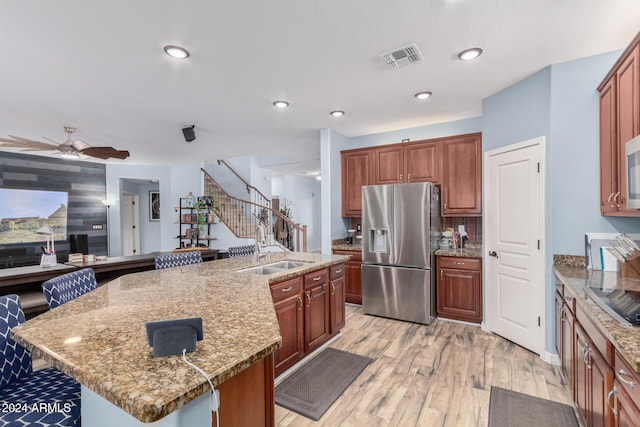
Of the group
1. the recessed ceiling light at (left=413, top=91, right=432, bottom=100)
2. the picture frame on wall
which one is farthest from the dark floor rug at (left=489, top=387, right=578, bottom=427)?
the picture frame on wall

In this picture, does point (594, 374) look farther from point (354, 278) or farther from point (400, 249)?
point (354, 278)

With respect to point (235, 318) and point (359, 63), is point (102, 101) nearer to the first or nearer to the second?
point (359, 63)

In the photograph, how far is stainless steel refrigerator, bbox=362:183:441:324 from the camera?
3.79m

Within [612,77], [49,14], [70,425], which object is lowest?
[70,425]

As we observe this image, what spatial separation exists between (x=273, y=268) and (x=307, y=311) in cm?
55

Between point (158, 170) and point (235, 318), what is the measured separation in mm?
7806

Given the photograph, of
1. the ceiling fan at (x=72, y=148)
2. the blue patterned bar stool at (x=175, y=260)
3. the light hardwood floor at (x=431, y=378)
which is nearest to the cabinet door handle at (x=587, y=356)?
the light hardwood floor at (x=431, y=378)

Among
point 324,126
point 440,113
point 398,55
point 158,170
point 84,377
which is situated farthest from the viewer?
point 158,170

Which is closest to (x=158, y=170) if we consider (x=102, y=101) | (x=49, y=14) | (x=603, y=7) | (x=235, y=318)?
(x=102, y=101)

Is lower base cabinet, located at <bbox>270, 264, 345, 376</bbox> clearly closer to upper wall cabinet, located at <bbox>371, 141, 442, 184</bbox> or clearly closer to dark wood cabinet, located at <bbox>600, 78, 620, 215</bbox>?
upper wall cabinet, located at <bbox>371, 141, 442, 184</bbox>

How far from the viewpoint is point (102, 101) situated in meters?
3.36

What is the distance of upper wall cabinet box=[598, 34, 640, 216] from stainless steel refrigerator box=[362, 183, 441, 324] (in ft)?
5.50

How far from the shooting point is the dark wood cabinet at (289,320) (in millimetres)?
2461

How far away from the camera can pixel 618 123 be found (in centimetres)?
211
